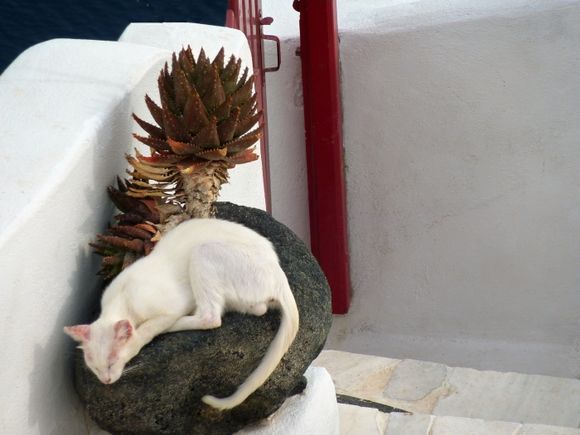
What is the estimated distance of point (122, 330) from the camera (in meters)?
1.52

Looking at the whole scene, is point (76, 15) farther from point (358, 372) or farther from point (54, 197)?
point (54, 197)

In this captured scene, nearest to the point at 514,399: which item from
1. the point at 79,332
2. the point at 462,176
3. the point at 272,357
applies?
the point at 462,176

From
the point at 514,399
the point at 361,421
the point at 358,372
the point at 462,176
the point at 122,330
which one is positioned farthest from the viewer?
the point at 462,176

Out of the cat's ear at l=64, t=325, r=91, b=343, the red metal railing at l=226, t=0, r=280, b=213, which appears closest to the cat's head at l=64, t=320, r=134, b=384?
the cat's ear at l=64, t=325, r=91, b=343

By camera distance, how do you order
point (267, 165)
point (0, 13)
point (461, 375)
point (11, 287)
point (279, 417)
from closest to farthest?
point (11, 287)
point (279, 417)
point (461, 375)
point (267, 165)
point (0, 13)

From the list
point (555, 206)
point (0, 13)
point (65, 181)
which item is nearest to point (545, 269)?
point (555, 206)

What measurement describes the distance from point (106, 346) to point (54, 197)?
0.27 meters

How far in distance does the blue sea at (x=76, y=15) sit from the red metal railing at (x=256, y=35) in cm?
140

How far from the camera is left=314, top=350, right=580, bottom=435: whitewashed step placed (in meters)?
2.83

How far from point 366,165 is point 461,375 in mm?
901

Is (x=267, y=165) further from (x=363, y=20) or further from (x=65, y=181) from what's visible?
(x=65, y=181)

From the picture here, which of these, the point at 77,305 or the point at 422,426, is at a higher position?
the point at 77,305

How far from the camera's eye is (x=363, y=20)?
350cm

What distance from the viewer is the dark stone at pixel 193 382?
1554 millimetres
